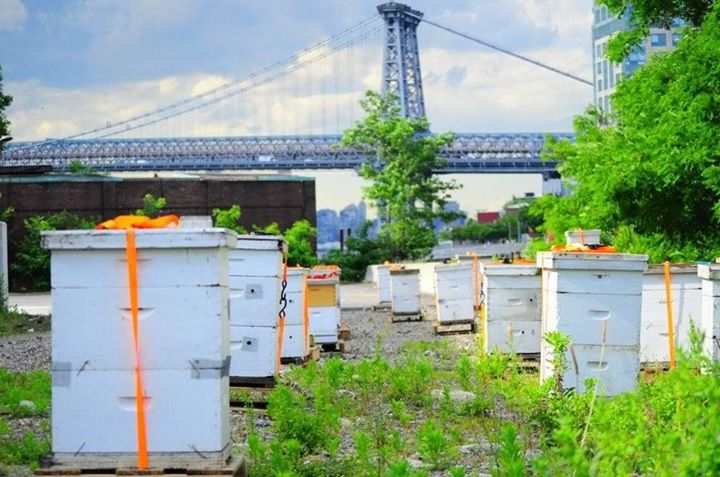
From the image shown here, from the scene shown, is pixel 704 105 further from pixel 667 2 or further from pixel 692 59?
pixel 667 2

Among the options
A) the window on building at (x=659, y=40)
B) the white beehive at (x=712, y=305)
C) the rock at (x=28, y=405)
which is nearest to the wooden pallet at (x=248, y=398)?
the rock at (x=28, y=405)

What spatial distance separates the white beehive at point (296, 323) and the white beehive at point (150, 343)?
848 centimetres

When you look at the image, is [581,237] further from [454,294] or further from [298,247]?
[298,247]

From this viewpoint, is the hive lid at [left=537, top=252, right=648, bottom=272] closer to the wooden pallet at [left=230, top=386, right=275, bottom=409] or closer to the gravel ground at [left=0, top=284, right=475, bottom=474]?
the gravel ground at [left=0, top=284, right=475, bottom=474]

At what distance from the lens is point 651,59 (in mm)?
22031

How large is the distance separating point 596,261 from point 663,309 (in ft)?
11.2

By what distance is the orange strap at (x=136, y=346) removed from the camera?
671 cm

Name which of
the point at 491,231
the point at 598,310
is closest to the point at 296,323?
the point at 598,310

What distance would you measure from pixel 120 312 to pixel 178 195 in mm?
52876

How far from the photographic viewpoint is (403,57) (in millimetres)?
167125

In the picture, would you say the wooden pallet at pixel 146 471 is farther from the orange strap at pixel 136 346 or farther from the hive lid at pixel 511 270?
the hive lid at pixel 511 270

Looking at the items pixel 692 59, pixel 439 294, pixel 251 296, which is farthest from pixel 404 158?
pixel 251 296

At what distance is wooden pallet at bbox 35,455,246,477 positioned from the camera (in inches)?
262

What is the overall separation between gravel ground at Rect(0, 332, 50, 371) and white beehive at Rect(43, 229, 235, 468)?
8.99 metres
